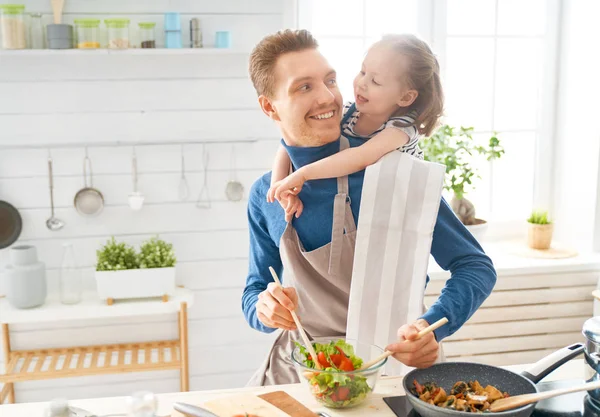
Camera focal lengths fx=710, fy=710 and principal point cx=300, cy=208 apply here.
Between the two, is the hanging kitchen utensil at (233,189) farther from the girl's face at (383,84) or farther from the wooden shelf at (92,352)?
the girl's face at (383,84)

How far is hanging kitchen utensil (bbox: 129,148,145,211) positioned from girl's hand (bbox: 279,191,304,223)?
4.82 feet

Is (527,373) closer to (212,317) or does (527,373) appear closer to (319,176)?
(319,176)

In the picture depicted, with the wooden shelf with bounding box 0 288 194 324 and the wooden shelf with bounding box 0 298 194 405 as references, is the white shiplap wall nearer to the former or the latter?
the wooden shelf with bounding box 0 298 194 405

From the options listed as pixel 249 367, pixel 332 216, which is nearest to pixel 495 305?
pixel 249 367

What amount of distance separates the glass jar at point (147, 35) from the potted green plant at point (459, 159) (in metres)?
1.33

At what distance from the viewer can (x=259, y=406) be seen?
4.54ft

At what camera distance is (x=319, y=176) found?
5.52ft

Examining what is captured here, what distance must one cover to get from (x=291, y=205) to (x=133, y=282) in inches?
57.9

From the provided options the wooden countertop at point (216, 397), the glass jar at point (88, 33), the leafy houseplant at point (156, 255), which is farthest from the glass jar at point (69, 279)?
the wooden countertop at point (216, 397)

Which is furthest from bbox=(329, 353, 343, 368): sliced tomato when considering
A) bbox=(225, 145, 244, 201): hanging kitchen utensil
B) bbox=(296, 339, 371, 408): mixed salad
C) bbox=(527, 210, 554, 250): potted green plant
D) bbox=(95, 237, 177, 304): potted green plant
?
bbox=(527, 210, 554, 250): potted green plant

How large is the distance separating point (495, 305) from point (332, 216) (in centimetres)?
175

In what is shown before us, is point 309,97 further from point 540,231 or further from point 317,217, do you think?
point 540,231

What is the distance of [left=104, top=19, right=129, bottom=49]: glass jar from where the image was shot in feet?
9.66

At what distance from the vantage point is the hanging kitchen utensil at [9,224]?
3084 mm
